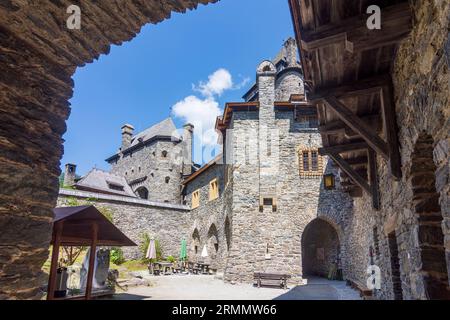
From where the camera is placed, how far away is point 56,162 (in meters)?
2.89

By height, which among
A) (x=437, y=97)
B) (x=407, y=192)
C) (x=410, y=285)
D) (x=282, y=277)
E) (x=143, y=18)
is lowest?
(x=282, y=277)

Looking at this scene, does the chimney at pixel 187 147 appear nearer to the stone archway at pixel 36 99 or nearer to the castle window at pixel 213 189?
the castle window at pixel 213 189

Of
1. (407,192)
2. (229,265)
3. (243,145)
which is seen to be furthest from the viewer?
(243,145)

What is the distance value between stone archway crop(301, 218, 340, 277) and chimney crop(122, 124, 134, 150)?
2538 cm

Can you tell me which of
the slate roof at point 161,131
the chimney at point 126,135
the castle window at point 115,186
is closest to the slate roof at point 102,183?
the castle window at point 115,186

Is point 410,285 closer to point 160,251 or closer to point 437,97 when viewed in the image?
point 437,97

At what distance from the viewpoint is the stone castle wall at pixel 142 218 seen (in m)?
19.5

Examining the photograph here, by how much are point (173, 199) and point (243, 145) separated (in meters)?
15.9

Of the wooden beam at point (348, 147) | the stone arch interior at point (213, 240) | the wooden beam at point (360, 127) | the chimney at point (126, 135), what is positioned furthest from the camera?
the chimney at point (126, 135)

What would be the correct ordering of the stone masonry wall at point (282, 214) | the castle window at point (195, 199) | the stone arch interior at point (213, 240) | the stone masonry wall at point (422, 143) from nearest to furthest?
the stone masonry wall at point (422, 143) → the stone masonry wall at point (282, 214) → the stone arch interior at point (213, 240) → the castle window at point (195, 199)

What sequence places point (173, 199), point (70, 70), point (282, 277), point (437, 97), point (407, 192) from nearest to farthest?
point (437, 97), point (70, 70), point (407, 192), point (282, 277), point (173, 199)

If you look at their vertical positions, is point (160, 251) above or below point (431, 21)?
below

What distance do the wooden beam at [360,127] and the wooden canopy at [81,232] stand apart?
4984 millimetres

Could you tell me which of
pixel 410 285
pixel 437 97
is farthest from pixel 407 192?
pixel 437 97
